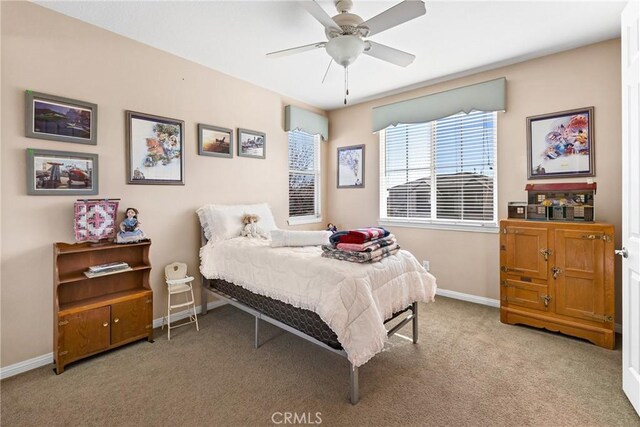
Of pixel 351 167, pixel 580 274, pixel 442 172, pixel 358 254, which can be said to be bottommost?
pixel 580 274

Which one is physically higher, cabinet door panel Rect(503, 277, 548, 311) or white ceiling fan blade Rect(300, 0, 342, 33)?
white ceiling fan blade Rect(300, 0, 342, 33)

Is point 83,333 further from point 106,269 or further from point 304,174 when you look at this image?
point 304,174

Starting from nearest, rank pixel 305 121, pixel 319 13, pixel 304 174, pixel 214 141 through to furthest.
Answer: pixel 319 13 < pixel 214 141 < pixel 305 121 < pixel 304 174

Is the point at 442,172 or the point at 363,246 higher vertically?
the point at 442,172

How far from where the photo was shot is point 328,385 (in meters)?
2.02

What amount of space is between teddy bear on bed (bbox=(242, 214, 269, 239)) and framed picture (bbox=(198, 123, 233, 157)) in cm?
84

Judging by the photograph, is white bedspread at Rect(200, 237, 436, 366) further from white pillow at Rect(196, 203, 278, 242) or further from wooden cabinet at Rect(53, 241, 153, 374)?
wooden cabinet at Rect(53, 241, 153, 374)

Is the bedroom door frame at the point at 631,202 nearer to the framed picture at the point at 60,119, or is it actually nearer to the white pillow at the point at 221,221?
the white pillow at the point at 221,221

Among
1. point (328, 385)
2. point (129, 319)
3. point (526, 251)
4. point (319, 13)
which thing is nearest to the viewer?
point (319, 13)

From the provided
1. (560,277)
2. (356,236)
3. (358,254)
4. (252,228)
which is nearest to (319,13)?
(356,236)

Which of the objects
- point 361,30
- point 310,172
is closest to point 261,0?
point 361,30

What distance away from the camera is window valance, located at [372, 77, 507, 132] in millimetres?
3299

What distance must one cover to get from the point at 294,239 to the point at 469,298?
2.45 m

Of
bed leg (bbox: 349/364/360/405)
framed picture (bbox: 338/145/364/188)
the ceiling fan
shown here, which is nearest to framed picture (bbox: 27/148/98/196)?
the ceiling fan
